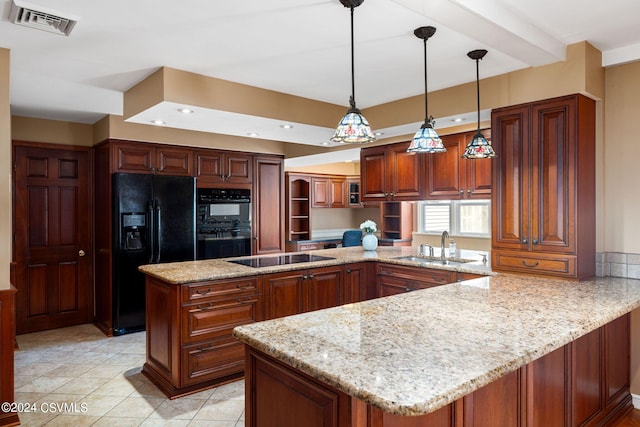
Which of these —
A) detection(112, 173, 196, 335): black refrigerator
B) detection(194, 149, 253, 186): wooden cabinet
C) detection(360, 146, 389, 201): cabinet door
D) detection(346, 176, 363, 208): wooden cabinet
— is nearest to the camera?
detection(112, 173, 196, 335): black refrigerator

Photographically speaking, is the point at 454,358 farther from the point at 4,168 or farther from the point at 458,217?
the point at 458,217

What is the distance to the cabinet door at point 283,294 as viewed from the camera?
3385 millimetres

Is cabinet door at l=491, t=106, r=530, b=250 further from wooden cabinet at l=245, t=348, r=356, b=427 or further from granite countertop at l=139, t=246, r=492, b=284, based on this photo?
wooden cabinet at l=245, t=348, r=356, b=427

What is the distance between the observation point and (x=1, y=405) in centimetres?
257

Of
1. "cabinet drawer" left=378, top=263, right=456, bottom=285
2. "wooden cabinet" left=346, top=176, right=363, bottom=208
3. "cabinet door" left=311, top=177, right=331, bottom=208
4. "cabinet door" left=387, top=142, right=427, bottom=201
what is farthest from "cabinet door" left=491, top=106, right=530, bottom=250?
"wooden cabinet" left=346, top=176, right=363, bottom=208

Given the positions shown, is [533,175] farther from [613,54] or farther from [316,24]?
[316,24]

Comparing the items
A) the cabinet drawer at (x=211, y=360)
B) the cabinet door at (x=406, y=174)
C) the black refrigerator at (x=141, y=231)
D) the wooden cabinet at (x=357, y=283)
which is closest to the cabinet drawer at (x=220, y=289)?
the cabinet drawer at (x=211, y=360)

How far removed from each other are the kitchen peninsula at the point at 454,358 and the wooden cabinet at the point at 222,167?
11.7 ft

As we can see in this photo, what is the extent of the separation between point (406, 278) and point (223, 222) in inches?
107

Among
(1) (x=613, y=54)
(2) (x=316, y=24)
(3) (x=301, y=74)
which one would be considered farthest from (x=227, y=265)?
(1) (x=613, y=54)

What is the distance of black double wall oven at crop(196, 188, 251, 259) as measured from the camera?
5.19 metres

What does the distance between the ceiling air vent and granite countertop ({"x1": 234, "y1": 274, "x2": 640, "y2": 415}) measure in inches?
78.4

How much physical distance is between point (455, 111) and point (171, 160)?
3360 millimetres

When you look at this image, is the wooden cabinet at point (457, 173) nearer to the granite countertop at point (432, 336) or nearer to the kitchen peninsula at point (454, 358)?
the kitchen peninsula at point (454, 358)
